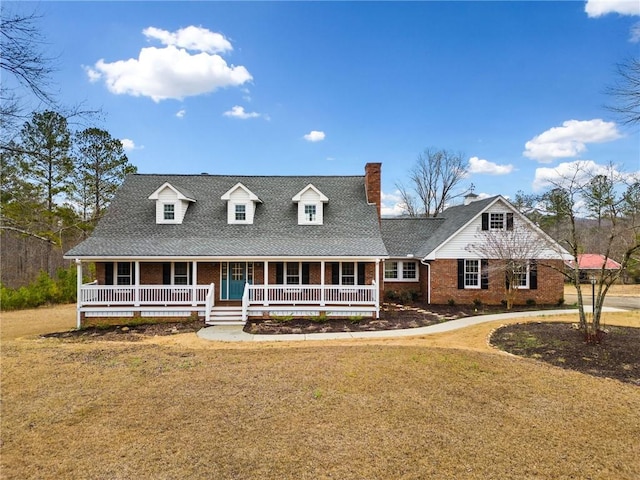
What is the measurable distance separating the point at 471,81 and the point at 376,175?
31.5 ft

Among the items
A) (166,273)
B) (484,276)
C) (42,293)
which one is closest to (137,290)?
(166,273)

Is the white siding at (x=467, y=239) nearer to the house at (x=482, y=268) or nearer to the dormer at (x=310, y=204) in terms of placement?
the house at (x=482, y=268)

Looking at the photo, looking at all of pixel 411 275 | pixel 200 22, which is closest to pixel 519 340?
pixel 411 275

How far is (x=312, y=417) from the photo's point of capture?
19.4ft

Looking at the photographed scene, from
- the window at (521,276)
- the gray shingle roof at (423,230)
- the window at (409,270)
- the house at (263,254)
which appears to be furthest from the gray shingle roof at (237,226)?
the window at (521,276)

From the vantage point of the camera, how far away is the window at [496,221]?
63.6 feet

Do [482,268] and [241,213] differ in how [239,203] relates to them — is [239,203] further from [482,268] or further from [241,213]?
[482,268]

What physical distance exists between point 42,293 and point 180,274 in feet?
40.9

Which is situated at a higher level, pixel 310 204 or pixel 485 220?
pixel 310 204

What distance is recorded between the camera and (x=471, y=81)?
22.0 metres

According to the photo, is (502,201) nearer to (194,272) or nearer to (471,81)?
Answer: (471,81)

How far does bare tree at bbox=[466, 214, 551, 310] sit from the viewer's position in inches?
725

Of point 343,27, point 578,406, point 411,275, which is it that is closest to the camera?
point 578,406

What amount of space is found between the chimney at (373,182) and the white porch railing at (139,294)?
9.77 m
